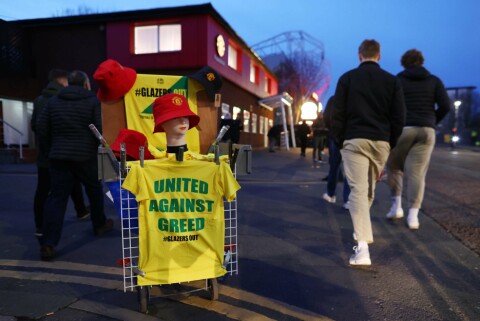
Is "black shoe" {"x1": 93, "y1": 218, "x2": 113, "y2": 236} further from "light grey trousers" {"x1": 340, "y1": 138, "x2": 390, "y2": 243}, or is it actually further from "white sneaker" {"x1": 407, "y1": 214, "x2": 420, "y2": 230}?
"white sneaker" {"x1": 407, "y1": 214, "x2": 420, "y2": 230}

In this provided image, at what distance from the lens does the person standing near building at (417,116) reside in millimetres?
4719

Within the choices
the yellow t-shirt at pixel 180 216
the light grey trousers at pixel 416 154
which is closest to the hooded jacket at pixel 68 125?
the yellow t-shirt at pixel 180 216

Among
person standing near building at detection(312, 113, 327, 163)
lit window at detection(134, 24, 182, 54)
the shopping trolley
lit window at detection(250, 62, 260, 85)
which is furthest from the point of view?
lit window at detection(250, 62, 260, 85)

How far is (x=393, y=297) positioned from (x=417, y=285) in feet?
1.22

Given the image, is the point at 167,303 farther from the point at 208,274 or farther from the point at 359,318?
the point at 359,318

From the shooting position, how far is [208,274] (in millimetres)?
2738

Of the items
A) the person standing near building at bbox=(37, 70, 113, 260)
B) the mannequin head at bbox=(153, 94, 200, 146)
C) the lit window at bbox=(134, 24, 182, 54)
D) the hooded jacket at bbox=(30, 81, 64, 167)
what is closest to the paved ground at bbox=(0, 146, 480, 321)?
the person standing near building at bbox=(37, 70, 113, 260)

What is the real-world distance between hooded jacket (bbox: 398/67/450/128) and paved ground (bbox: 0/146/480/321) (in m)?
1.42

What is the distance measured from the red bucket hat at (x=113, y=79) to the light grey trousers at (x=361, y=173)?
2158 millimetres

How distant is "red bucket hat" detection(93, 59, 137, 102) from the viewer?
293 cm

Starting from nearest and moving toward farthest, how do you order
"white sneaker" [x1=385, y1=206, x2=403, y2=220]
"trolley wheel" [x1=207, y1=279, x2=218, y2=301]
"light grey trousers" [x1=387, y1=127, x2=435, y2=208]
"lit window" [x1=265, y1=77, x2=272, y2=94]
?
"trolley wheel" [x1=207, y1=279, x2=218, y2=301]
"light grey trousers" [x1=387, y1=127, x2=435, y2=208]
"white sneaker" [x1=385, y1=206, x2=403, y2=220]
"lit window" [x1=265, y1=77, x2=272, y2=94]

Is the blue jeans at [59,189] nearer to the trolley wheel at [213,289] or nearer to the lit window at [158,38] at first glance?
the trolley wheel at [213,289]

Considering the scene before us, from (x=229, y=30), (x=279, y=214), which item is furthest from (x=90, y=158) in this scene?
(x=229, y=30)

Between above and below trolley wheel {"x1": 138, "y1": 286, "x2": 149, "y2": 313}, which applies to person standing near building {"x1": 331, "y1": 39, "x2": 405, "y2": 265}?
above
